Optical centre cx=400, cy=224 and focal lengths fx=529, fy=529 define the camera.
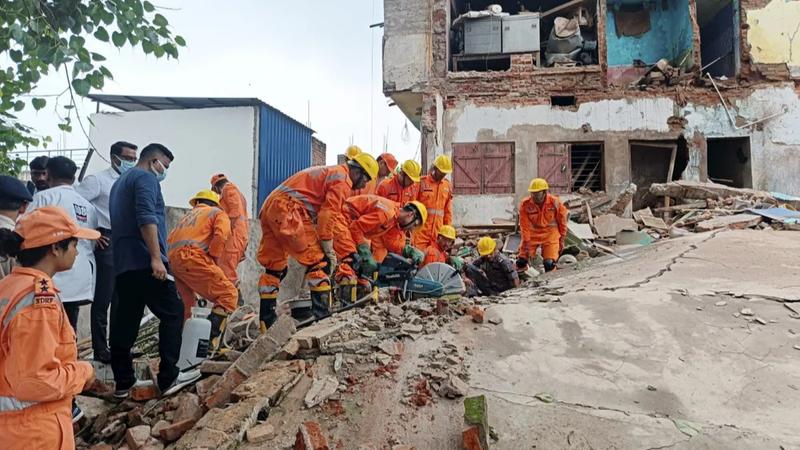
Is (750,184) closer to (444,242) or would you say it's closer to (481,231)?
(481,231)

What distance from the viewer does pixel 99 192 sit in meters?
4.15

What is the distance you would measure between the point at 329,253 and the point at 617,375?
2533 mm

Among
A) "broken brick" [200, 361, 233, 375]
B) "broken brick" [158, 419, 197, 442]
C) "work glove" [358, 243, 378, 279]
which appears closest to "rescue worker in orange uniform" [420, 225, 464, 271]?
"work glove" [358, 243, 378, 279]

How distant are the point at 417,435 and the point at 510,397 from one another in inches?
24.5

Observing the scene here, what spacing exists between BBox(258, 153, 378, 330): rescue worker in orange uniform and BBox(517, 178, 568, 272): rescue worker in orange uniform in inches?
124

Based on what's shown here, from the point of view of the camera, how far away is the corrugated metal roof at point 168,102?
11.7 m

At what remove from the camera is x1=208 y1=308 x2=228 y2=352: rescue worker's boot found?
4316 millimetres

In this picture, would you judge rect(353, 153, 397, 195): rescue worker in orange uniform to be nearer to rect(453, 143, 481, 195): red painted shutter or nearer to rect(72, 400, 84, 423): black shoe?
rect(72, 400, 84, 423): black shoe

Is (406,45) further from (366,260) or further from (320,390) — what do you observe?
(320,390)

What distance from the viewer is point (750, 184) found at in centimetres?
1270

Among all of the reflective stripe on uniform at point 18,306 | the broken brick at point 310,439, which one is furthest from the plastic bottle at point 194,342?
the reflective stripe on uniform at point 18,306

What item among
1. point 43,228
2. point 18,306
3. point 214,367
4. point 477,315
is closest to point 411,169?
point 477,315

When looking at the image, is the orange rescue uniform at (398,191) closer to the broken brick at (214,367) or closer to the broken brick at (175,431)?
the broken brick at (214,367)

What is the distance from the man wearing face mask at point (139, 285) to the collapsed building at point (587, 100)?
9721 millimetres
